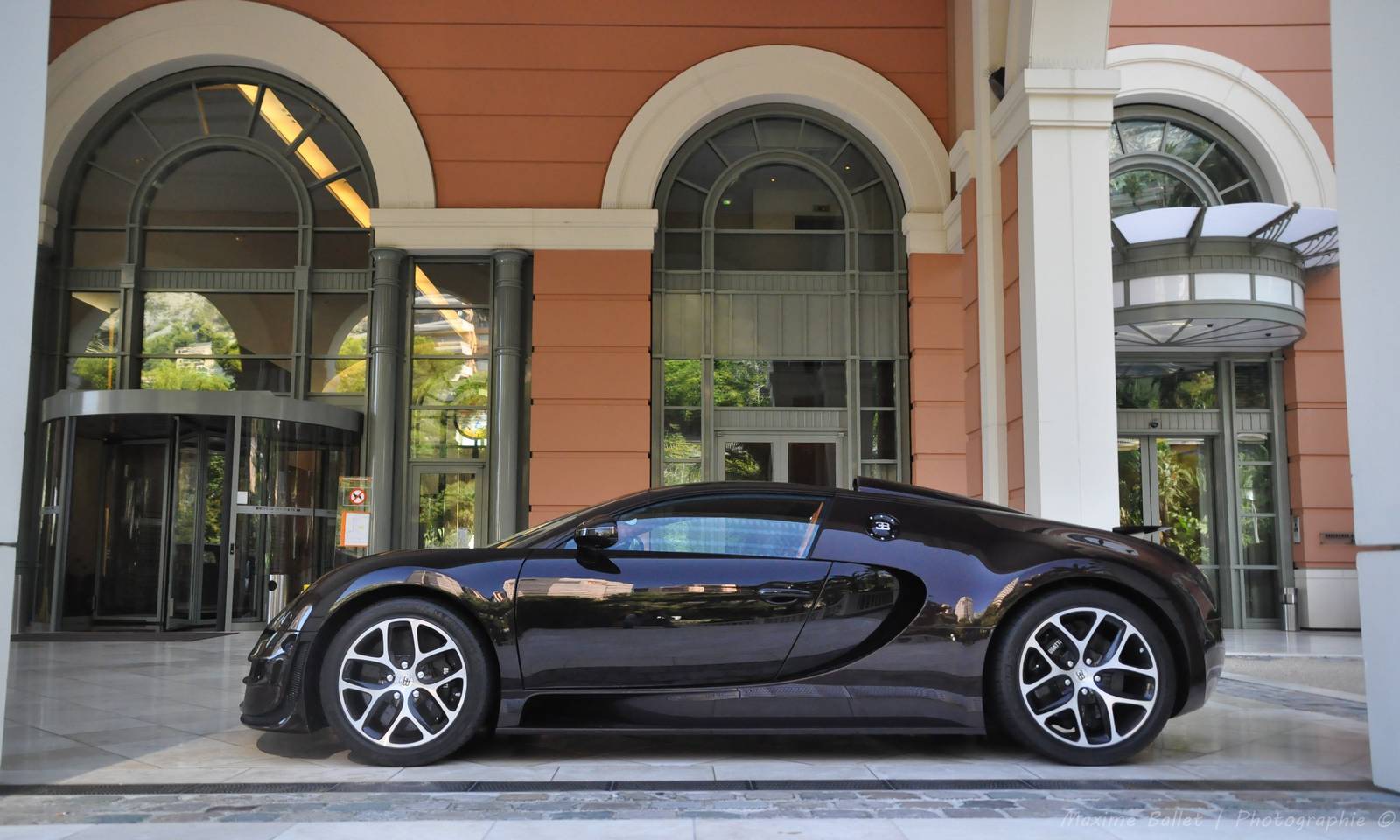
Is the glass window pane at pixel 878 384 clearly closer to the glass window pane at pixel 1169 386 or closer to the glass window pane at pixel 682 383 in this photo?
the glass window pane at pixel 682 383

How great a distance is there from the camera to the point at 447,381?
13.0 meters

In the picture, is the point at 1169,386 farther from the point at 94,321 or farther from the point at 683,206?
the point at 94,321

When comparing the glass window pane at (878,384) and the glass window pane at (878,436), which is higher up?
the glass window pane at (878,384)

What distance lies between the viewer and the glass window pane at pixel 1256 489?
524 inches

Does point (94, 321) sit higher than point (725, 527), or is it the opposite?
point (94, 321)

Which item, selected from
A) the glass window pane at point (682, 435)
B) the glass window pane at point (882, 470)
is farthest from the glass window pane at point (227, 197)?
the glass window pane at point (882, 470)

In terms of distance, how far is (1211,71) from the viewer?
507 inches

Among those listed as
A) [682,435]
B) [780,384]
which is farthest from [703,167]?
[682,435]

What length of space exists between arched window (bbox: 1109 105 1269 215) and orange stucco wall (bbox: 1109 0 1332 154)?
83 centimetres

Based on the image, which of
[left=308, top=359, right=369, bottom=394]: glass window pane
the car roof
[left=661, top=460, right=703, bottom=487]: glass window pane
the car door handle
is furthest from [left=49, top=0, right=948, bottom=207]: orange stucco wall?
the car door handle

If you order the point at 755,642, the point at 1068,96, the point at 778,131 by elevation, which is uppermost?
the point at 778,131

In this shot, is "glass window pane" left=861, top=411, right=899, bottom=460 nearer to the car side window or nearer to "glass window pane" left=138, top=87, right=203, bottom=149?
the car side window

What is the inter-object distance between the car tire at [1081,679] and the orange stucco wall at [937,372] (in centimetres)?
856

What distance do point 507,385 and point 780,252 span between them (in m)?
3.77
